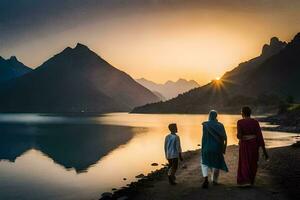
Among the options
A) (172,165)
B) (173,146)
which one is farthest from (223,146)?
(172,165)

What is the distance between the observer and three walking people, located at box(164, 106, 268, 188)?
17594 mm

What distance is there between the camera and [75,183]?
112 ft

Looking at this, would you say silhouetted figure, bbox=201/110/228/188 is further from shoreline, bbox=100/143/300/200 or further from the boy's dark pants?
the boy's dark pants

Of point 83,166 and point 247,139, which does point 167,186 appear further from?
point 83,166

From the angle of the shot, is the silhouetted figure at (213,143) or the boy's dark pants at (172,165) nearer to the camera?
the silhouetted figure at (213,143)

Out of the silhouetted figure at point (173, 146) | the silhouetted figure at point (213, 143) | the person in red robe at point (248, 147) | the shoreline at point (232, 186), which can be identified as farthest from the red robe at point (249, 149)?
the silhouetted figure at point (173, 146)

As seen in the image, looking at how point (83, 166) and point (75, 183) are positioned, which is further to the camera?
point (83, 166)

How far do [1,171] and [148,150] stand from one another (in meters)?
21.7

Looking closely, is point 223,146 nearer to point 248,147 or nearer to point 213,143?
point 213,143

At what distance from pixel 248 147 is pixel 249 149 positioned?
96 mm

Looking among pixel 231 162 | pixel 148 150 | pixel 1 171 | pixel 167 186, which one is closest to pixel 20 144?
pixel 148 150

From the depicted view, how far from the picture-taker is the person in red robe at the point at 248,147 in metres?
17.5

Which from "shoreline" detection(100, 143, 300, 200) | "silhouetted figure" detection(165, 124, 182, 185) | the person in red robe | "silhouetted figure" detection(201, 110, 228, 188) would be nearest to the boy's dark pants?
"silhouetted figure" detection(165, 124, 182, 185)

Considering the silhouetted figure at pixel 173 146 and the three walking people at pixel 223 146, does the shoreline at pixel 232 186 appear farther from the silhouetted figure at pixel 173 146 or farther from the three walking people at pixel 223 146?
the silhouetted figure at pixel 173 146
